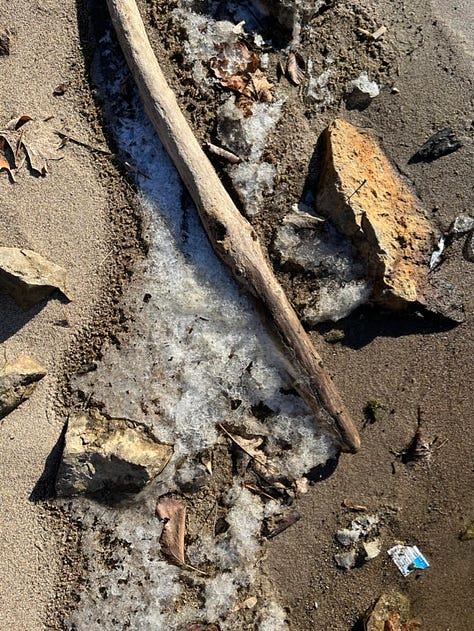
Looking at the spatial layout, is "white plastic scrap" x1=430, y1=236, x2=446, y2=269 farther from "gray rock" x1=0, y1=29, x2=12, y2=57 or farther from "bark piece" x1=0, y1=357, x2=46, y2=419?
"gray rock" x1=0, y1=29, x2=12, y2=57

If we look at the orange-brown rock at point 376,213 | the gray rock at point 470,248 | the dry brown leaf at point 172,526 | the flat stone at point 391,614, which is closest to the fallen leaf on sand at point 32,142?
the orange-brown rock at point 376,213

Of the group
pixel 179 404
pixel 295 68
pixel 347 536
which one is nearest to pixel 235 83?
pixel 295 68

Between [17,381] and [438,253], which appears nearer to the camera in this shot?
[17,381]

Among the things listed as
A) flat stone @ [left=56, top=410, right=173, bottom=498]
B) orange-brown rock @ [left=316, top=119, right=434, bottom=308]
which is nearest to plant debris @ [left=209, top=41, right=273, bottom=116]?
orange-brown rock @ [left=316, top=119, right=434, bottom=308]

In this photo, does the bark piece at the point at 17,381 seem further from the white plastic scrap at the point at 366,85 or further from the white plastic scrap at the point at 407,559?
the white plastic scrap at the point at 366,85

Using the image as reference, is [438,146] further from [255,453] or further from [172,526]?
[172,526]
